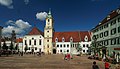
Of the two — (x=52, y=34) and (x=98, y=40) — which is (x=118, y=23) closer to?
(x=98, y=40)

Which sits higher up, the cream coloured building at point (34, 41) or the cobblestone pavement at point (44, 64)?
the cream coloured building at point (34, 41)

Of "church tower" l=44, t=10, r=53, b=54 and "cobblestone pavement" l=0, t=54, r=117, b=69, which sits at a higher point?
"church tower" l=44, t=10, r=53, b=54

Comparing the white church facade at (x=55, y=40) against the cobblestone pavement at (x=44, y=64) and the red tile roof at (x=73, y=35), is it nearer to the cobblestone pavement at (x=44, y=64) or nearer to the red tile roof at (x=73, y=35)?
the red tile roof at (x=73, y=35)

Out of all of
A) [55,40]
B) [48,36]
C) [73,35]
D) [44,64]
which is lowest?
[44,64]

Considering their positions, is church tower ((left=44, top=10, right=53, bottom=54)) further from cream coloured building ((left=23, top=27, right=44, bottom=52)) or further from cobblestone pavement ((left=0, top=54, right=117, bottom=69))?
cobblestone pavement ((left=0, top=54, right=117, bottom=69))

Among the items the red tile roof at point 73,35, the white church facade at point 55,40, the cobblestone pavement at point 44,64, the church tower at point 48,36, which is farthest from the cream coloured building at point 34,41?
the cobblestone pavement at point 44,64

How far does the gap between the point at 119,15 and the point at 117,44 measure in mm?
7203

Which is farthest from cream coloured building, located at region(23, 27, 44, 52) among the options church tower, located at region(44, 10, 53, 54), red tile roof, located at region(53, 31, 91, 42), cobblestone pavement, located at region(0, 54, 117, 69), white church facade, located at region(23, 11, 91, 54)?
cobblestone pavement, located at region(0, 54, 117, 69)

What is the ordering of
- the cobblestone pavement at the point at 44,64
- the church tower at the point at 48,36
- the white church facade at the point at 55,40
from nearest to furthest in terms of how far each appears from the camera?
the cobblestone pavement at the point at 44,64 < the white church facade at the point at 55,40 < the church tower at the point at 48,36

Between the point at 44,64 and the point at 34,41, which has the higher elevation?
the point at 34,41

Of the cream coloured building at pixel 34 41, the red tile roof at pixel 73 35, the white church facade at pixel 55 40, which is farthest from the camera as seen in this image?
the cream coloured building at pixel 34 41

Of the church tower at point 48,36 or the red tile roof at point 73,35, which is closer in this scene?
the red tile roof at point 73,35

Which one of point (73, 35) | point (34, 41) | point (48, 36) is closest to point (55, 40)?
point (48, 36)

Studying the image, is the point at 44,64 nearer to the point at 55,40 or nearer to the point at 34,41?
the point at 55,40
